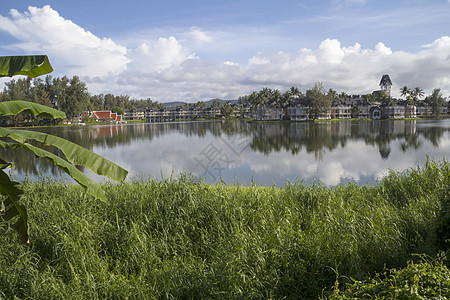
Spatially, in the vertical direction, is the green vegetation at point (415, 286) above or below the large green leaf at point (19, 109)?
below

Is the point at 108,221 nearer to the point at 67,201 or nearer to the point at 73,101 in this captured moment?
the point at 67,201

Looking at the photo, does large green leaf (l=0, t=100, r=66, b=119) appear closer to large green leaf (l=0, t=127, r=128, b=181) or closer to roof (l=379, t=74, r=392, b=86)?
large green leaf (l=0, t=127, r=128, b=181)

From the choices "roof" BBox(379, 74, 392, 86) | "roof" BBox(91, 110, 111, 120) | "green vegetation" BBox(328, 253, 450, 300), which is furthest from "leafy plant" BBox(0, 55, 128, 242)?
"roof" BBox(379, 74, 392, 86)

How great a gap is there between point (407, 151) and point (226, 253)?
20071mm

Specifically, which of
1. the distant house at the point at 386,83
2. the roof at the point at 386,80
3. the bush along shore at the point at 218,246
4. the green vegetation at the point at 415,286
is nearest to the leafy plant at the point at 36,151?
the bush along shore at the point at 218,246

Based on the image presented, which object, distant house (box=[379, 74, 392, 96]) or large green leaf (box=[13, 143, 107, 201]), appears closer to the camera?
large green leaf (box=[13, 143, 107, 201])

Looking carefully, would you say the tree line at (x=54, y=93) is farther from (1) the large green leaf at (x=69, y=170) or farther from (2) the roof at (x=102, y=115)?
(1) the large green leaf at (x=69, y=170)

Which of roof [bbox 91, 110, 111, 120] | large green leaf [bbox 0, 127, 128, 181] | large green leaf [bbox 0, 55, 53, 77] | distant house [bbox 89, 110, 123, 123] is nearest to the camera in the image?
large green leaf [bbox 0, 55, 53, 77]

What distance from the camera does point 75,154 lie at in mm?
4301

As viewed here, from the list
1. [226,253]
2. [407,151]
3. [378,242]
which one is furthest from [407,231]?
[407,151]

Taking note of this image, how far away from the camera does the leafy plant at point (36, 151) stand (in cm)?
376

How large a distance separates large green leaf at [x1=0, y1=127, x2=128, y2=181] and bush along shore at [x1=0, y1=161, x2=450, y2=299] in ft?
4.23

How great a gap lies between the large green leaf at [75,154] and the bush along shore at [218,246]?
1290 mm

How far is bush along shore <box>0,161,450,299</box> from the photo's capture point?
3.81m
